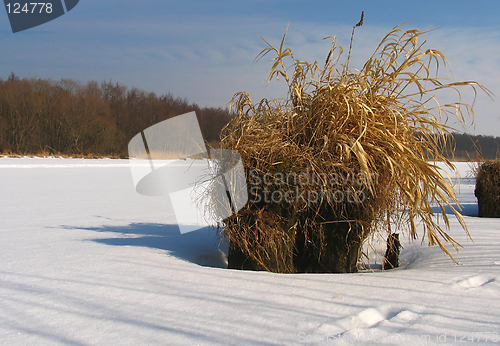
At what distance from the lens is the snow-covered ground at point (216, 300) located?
110 cm

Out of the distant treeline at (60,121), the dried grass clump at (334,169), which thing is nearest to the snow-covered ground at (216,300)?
the dried grass clump at (334,169)

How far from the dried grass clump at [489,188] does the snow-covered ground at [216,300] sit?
2927 millimetres

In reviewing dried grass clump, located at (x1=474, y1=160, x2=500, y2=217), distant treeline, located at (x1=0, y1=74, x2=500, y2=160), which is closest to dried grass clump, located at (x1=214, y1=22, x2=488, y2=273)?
dried grass clump, located at (x1=474, y1=160, x2=500, y2=217)

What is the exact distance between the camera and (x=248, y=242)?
6.34ft

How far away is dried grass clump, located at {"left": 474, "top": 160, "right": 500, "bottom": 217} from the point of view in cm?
479

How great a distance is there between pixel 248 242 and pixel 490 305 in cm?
115

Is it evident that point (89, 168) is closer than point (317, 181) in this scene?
No

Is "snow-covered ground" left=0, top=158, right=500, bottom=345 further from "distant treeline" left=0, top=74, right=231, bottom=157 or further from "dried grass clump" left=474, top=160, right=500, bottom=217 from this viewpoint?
"distant treeline" left=0, top=74, right=231, bottom=157

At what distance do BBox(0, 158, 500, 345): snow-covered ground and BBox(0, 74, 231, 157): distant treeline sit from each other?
12357 millimetres

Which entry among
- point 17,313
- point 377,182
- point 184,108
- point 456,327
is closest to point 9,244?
point 17,313

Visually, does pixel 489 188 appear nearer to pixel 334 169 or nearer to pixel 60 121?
pixel 334 169

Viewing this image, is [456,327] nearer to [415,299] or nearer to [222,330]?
[415,299]

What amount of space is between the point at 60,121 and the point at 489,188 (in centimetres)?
1917

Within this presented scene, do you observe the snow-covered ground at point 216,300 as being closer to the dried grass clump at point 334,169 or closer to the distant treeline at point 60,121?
the dried grass clump at point 334,169
